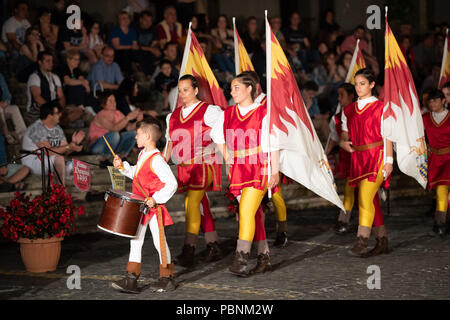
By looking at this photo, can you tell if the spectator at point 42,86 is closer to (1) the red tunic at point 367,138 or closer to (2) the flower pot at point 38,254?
(2) the flower pot at point 38,254

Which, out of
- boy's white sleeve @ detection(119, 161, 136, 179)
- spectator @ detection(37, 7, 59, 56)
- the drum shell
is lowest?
the drum shell

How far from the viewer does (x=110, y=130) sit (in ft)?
37.2

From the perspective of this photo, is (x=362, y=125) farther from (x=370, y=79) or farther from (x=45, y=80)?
(x=45, y=80)

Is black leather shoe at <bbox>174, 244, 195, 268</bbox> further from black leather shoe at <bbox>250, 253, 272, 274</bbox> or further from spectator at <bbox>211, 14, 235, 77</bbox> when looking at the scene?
spectator at <bbox>211, 14, 235, 77</bbox>

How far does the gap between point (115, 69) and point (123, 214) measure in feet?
22.9

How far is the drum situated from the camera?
6.25 m

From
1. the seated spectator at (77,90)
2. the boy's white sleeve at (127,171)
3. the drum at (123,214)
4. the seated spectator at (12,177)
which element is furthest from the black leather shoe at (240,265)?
the seated spectator at (77,90)

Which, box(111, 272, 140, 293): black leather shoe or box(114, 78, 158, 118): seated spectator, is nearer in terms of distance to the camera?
box(111, 272, 140, 293): black leather shoe

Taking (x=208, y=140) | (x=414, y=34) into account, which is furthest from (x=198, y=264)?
(x=414, y=34)

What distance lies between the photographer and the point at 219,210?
36.7 feet

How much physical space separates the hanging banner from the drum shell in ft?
3.93

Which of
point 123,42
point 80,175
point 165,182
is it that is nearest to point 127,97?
point 123,42

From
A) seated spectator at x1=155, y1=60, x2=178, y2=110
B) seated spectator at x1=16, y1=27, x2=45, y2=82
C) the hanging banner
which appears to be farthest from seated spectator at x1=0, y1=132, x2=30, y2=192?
seated spectator at x1=155, y1=60, x2=178, y2=110

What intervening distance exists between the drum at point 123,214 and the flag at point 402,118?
2.96m
